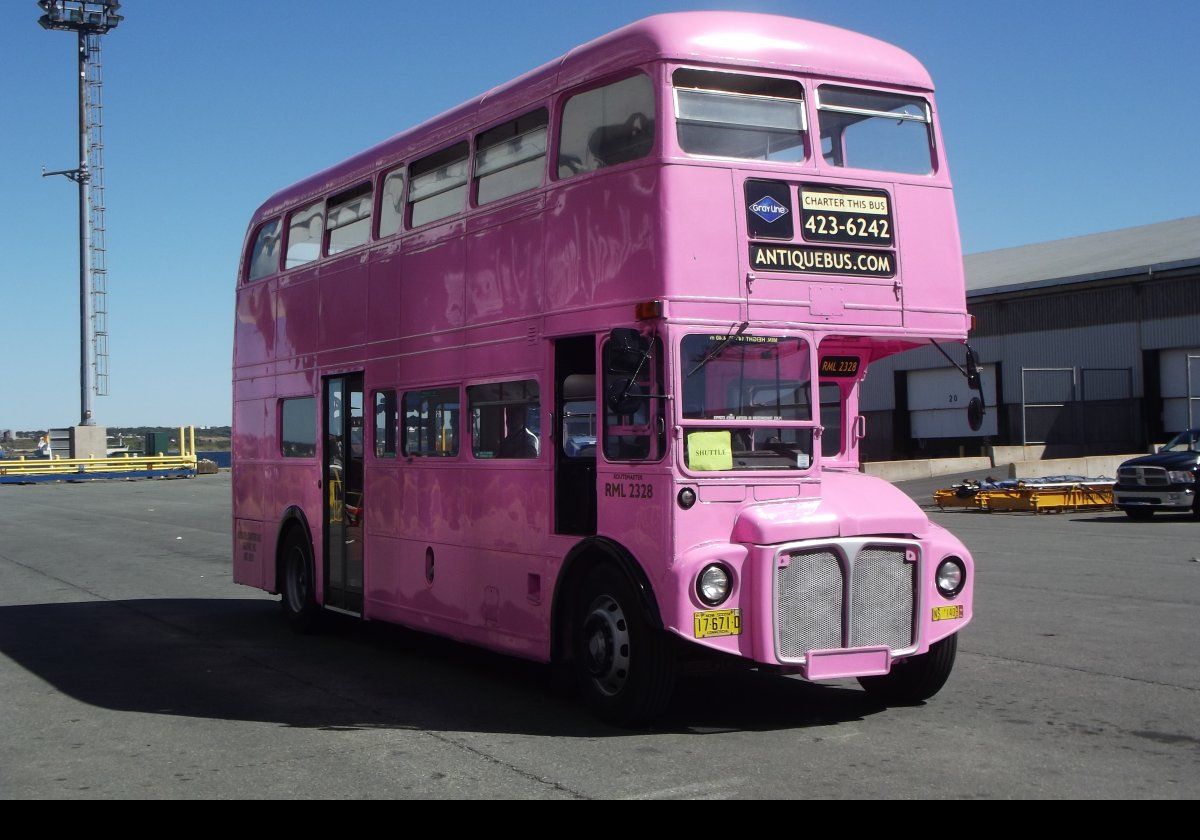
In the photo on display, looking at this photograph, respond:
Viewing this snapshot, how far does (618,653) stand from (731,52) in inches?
142

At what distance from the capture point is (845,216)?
8.08m

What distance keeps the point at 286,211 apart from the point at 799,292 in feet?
23.3

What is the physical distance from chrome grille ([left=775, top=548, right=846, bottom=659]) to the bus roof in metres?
2.97

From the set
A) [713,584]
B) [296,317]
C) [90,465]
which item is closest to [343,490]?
[296,317]

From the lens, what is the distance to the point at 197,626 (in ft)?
42.7

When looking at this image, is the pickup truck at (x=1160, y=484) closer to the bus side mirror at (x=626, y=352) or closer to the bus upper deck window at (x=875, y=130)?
the bus upper deck window at (x=875, y=130)

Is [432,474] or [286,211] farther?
[286,211]

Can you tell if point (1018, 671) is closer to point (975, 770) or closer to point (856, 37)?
point (975, 770)

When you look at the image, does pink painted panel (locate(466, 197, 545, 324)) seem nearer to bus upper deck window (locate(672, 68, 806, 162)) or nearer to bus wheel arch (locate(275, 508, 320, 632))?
bus upper deck window (locate(672, 68, 806, 162))

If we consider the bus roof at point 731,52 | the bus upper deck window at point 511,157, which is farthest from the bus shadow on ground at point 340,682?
the bus roof at point 731,52

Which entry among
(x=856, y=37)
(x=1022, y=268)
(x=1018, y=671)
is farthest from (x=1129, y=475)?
(x=1022, y=268)

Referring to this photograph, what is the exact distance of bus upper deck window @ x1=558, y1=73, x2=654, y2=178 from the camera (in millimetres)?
7813

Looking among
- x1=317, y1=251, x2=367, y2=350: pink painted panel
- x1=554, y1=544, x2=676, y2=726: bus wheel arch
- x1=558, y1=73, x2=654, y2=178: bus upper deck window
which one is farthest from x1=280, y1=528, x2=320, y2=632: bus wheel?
x1=558, y1=73, x2=654, y2=178: bus upper deck window

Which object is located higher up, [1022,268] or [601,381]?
[1022,268]
